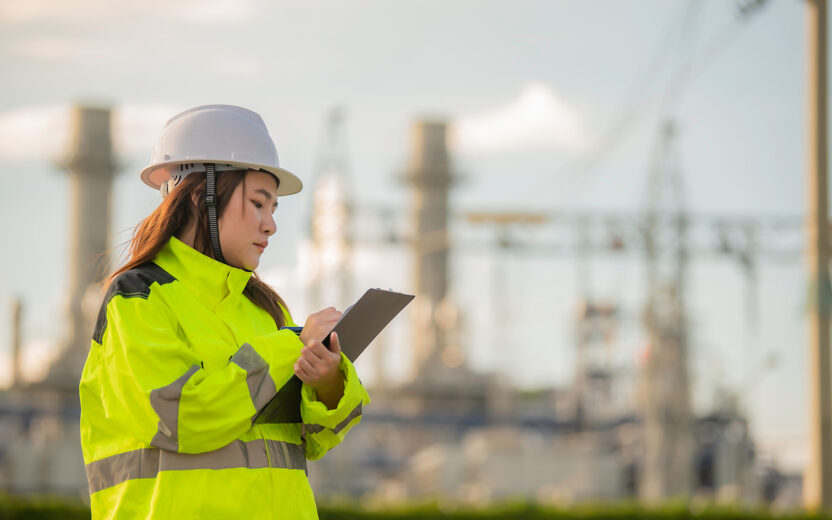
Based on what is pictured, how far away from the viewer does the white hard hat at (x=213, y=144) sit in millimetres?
2469

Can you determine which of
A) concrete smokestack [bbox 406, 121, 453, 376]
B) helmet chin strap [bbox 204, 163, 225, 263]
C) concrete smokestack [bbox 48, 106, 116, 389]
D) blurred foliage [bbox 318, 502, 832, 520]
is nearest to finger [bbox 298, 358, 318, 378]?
helmet chin strap [bbox 204, 163, 225, 263]

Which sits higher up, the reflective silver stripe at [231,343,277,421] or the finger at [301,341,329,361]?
the finger at [301,341,329,361]

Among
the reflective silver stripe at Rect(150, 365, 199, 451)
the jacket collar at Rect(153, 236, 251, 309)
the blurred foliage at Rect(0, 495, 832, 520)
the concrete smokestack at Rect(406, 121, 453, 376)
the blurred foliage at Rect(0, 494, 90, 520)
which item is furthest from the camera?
the concrete smokestack at Rect(406, 121, 453, 376)

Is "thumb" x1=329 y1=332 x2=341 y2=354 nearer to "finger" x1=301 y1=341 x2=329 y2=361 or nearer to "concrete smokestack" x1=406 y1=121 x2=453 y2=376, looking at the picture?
"finger" x1=301 y1=341 x2=329 y2=361

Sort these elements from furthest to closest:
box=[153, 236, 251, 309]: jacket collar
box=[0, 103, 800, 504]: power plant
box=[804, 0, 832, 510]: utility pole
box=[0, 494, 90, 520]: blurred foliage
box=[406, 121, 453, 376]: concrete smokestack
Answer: box=[406, 121, 453, 376]: concrete smokestack < box=[0, 103, 800, 504]: power plant < box=[0, 494, 90, 520]: blurred foliage < box=[804, 0, 832, 510]: utility pole < box=[153, 236, 251, 309]: jacket collar

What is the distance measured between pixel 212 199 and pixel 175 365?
0.39 m

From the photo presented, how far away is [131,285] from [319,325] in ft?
1.31

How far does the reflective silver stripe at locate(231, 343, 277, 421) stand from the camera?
2277 millimetres

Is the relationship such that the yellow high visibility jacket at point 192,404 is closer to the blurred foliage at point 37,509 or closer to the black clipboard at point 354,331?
the black clipboard at point 354,331

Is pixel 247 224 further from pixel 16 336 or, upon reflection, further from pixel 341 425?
pixel 16 336

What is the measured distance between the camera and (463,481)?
3609 centimetres

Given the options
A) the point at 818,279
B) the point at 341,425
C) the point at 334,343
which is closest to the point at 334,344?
the point at 334,343

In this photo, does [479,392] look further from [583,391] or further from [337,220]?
[337,220]

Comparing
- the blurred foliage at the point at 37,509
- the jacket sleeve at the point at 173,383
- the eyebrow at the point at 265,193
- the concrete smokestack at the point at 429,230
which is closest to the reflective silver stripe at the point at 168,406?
the jacket sleeve at the point at 173,383
